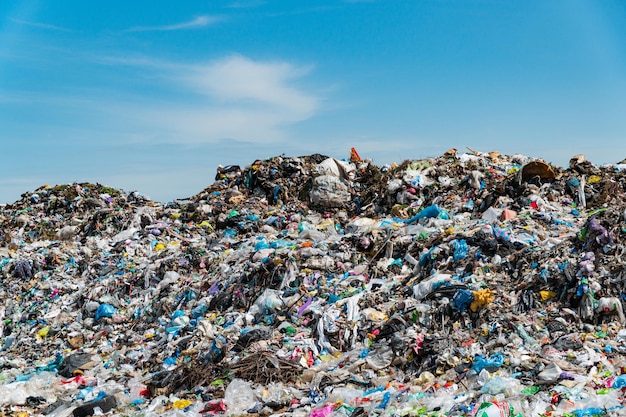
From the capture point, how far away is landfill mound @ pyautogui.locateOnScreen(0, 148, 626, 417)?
5.00m

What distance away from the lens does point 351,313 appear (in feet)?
21.1

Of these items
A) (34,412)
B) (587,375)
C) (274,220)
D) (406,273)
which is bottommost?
(34,412)

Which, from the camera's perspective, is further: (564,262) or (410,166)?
(410,166)

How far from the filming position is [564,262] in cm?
628

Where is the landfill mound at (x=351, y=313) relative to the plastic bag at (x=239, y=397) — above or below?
above

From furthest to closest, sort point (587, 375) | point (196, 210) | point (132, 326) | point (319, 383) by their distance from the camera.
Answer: point (196, 210), point (132, 326), point (319, 383), point (587, 375)

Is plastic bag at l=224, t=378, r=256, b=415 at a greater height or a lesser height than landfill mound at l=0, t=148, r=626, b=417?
lesser

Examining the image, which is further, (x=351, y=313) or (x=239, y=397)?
(x=351, y=313)

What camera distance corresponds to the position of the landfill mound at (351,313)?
4996 millimetres

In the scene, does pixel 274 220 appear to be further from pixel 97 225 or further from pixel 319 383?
pixel 319 383


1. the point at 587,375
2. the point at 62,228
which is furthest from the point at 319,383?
the point at 62,228

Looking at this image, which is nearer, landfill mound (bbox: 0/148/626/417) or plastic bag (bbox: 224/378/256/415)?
landfill mound (bbox: 0/148/626/417)

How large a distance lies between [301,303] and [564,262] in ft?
10.1

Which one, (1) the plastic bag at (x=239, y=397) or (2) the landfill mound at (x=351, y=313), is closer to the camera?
(2) the landfill mound at (x=351, y=313)
